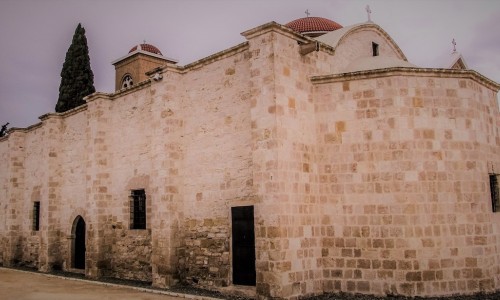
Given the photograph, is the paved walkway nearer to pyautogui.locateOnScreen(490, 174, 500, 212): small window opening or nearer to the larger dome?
pyautogui.locateOnScreen(490, 174, 500, 212): small window opening

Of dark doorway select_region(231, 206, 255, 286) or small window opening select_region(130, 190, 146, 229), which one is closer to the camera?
dark doorway select_region(231, 206, 255, 286)

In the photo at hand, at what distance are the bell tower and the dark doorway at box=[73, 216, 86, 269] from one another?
350 inches

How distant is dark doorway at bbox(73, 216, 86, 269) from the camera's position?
46.8 feet

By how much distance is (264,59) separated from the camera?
8.59 m

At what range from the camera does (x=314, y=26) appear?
1702 cm

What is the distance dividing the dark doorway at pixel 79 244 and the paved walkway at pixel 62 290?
1.08 meters

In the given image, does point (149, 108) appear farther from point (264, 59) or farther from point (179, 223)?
point (264, 59)

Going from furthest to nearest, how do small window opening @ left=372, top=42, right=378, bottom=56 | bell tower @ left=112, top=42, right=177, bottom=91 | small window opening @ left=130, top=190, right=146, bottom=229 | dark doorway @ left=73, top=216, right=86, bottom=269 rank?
bell tower @ left=112, top=42, right=177, bottom=91 < dark doorway @ left=73, top=216, right=86, bottom=269 < small window opening @ left=372, top=42, right=378, bottom=56 < small window opening @ left=130, top=190, right=146, bottom=229

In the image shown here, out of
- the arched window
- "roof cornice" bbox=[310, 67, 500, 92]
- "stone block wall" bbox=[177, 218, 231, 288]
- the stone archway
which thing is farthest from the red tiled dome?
"roof cornice" bbox=[310, 67, 500, 92]

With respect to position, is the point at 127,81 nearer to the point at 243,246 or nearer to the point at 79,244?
the point at 79,244

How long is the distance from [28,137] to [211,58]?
11.6 meters

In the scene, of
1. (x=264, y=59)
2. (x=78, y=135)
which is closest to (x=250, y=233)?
(x=264, y=59)

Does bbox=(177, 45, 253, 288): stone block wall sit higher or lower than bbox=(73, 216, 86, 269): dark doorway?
higher

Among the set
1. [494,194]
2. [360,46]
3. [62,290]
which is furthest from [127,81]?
[494,194]
